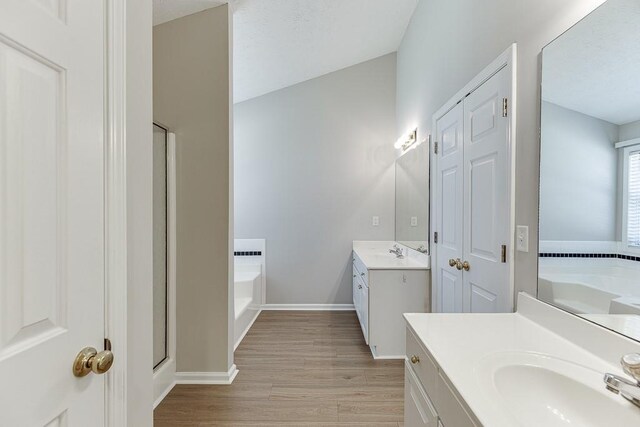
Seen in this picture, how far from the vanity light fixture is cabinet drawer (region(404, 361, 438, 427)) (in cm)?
238

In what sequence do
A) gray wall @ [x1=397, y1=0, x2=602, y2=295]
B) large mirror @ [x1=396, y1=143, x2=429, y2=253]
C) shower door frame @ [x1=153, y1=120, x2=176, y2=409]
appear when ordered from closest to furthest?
gray wall @ [x1=397, y1=0, x2=602, y2=295]
shower door frame @ [x1=153, y1=120, x2=176, y2=409]
large mirror @ [x1=396, y1=143, x2=429, y2=253]

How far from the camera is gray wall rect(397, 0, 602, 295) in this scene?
1.25 metres

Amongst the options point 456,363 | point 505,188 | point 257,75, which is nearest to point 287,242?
point 257,75

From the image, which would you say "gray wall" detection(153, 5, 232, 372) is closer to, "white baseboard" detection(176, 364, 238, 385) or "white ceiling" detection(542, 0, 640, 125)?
"white baseboard" detection(176, 364, 238, 385)

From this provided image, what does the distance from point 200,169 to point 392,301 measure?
1.89 meters

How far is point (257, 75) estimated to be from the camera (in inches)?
138

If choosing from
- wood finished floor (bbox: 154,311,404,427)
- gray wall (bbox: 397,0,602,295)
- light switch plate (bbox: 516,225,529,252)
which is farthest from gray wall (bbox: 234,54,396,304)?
light switch plate (bbox: 516,225,529,252)

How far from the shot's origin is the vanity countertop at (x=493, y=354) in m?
0.75

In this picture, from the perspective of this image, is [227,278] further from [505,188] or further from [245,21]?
[245,21]

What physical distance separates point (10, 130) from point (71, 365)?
21.3 inches

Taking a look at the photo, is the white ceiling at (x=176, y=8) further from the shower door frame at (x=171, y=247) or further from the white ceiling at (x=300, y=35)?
the shower door frame at (x=171, y=247)

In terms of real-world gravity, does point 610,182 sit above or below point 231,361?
above

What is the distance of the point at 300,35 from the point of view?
2.95 meters

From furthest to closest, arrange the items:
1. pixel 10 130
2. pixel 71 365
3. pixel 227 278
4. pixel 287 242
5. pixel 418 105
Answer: pixel 287 242 → pixel 418 105 → pixel 227 278 → pixel 71 365 → pixel 10 130
